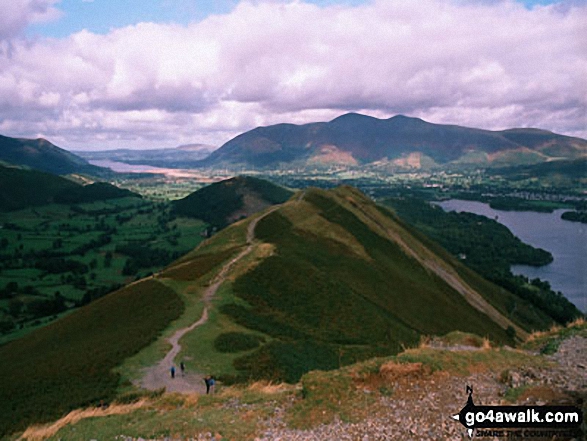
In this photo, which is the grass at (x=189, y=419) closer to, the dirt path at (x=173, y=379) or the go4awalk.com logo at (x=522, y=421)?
the dirt path at (x=173, y=379)

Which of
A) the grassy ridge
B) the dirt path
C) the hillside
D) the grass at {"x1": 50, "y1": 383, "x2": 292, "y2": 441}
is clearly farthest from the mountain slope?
the hillside

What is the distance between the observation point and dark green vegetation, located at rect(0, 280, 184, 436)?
32.8 m

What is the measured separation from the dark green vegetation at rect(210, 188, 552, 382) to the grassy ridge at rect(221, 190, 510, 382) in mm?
172

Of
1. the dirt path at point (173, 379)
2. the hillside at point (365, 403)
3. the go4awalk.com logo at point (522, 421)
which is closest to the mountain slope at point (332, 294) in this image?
the dirt path at point (173, 379)

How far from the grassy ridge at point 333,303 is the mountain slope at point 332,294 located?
18cm

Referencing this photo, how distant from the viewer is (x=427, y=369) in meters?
24.2

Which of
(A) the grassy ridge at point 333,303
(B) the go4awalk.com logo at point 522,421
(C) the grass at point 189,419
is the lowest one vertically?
(A) the grassy ridge at point 333,303

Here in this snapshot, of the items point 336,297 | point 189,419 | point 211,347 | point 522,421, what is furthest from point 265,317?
point 522,421

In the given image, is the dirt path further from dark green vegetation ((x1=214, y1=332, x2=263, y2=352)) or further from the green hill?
dark green vegetation ((x1=214, y1=332, x2=263, y2=352))

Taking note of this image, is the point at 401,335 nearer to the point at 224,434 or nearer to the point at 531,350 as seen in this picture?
the point at 531,350

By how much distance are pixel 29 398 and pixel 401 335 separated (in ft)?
153

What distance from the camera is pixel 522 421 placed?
683 inches

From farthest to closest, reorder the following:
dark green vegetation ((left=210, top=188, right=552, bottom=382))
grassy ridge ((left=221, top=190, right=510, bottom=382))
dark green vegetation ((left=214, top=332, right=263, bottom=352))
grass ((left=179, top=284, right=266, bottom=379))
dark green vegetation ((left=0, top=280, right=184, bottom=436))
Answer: dark green vegetation ((left=210, top=188, right=552, bottom=382)) < grassy ridge ((left=221, top=190, right=510, bottom=382)) < dark green vegetation ((left=214, top=332, right=263, bottom=352)) < grass ((left=179, top=284, right=266, bottom=379)) < dark green vegetation ((left=0, top=280, right=184, bottom=436))

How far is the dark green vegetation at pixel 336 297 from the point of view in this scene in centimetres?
4634
